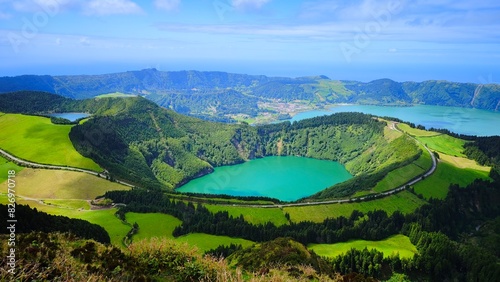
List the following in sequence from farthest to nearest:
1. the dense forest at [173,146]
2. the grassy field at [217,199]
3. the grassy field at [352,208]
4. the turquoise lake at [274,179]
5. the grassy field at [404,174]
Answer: the turquoise lake at [274,179], the dense forest at [173,146], the grassy field at [404,174], the grassy field at [217,199], the grassy field at [352,208]

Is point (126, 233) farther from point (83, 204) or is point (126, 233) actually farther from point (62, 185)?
point (62, 185)

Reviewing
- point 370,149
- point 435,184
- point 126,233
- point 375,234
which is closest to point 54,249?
point 126,233

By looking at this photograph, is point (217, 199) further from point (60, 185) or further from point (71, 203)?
point (60, 185)

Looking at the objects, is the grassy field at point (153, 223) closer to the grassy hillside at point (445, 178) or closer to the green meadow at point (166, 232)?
the green meadow at point (166, 232)

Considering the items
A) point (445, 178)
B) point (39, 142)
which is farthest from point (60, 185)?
point (445, 178)

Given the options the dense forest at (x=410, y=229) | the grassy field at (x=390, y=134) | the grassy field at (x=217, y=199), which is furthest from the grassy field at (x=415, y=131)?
the grassy field at (x=217, y=199)

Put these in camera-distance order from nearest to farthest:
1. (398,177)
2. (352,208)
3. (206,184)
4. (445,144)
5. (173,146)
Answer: (352,208) < (398,177) < (206,184) < (445,144) < (173,146)
